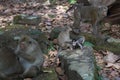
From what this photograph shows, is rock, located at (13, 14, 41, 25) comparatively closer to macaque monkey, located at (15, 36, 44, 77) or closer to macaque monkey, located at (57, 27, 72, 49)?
macaque monkey, located at (57, 27, 72, 49)

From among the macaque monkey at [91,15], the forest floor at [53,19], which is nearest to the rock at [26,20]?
the forest floor at [53,19]

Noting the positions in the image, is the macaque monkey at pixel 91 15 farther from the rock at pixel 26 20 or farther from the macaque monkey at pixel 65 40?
the rock at pixel 26 20

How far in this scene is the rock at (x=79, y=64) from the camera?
183 inches

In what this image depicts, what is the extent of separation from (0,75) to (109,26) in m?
4.38

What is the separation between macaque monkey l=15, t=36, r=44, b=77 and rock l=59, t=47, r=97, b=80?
598 millimetres

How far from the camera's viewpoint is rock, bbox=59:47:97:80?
→ 15.3 feet

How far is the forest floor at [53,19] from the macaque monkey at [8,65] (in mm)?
915

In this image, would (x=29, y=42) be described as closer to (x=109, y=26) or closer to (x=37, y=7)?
(x=109, y=26)

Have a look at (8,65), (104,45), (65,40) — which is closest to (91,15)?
(104,45)

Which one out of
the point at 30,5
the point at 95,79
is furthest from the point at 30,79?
the point at 30,5

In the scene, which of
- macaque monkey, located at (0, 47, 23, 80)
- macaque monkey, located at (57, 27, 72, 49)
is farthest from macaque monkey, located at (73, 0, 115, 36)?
macaque monkey, located at (0, 47, 23, 80)

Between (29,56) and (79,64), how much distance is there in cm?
92

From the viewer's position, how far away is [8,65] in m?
4.42

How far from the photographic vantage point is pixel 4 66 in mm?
4391
